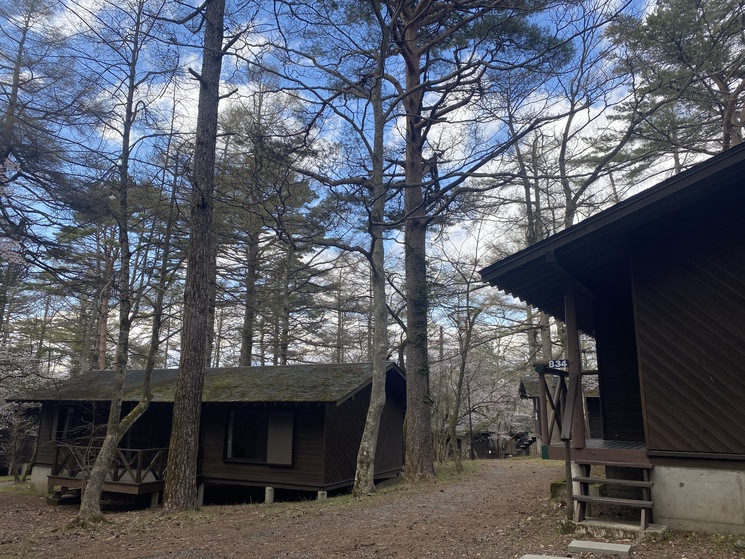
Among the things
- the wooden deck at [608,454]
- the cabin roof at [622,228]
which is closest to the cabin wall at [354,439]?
the cabin roof at [622,228]

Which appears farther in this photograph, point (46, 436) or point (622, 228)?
point (46, 436)

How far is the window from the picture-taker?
1398 cm

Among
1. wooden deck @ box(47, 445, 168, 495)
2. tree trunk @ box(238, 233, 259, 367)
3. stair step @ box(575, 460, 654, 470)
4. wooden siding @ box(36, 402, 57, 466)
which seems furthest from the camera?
tree trunk @ box(238, 233, 259, 367)

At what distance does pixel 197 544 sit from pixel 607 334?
7.15 metres

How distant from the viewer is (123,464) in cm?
1427

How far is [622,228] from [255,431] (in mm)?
11630

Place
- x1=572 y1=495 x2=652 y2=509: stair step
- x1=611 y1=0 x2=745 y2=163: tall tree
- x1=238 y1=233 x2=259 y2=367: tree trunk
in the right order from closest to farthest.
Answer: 1. x1=572 y1=495 x2=652 y2=509: stair step
2. x1=611 y1=0 x2=745 y2=163: tall tree
3. x1=238 y1=233 x2=259 y2=367: tree trunk

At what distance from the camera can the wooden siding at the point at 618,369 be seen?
873cm

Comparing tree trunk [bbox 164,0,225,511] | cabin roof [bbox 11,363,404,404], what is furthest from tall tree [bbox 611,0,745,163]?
cabin roof [bbox 11,363,404,404]

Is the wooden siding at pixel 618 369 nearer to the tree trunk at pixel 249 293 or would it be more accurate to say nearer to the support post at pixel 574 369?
the support post at pixel 574 369

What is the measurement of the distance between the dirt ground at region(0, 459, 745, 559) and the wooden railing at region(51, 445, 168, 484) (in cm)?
230

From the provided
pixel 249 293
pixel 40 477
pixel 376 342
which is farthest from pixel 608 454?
pixel 249 293

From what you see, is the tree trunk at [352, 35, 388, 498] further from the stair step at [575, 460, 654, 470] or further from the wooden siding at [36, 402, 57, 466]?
the wooden siding at [36, 402, 57, 466]

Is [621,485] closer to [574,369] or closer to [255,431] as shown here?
[574,369]
